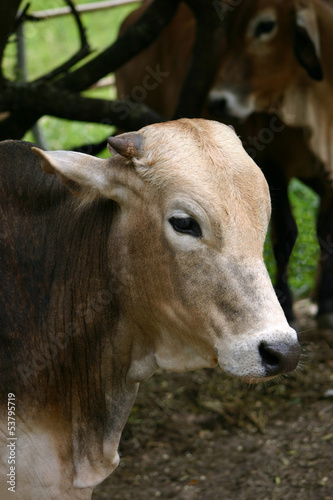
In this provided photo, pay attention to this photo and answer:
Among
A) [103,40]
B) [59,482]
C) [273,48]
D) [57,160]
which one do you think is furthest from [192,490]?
[103,40]

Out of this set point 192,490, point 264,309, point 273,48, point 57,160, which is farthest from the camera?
point 273,48

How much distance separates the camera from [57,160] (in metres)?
2.29

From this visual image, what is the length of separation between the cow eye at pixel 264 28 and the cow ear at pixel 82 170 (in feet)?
9.63

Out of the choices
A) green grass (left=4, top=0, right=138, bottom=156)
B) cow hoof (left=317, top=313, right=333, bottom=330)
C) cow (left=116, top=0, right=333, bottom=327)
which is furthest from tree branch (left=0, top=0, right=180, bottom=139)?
green grass (left=4, top=0, right=138, bottom=156)

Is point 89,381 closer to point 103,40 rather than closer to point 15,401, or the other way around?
point 15,401

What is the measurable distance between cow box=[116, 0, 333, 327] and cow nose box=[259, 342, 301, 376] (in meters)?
2.42

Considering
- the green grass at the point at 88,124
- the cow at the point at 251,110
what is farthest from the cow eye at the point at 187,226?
the green grass at the point at 88,124

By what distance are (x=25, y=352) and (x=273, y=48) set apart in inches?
127

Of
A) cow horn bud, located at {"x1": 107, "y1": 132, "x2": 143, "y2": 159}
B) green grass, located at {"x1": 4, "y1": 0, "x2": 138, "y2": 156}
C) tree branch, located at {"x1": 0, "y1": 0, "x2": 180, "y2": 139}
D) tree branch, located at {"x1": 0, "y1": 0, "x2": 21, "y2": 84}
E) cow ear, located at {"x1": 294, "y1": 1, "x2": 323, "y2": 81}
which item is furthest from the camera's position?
green grass, located at {"x1": 4, "y1": 0, "x2": 138, "y2": 156}

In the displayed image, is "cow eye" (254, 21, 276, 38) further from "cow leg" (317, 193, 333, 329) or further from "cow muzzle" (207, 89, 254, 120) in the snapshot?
"cow leg" (317, 193, 333, 329)

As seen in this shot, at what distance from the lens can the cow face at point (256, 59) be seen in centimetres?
486

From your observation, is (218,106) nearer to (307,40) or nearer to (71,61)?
(307,40)

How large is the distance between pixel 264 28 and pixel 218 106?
0.62 meters

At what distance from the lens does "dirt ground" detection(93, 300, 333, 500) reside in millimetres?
3584
